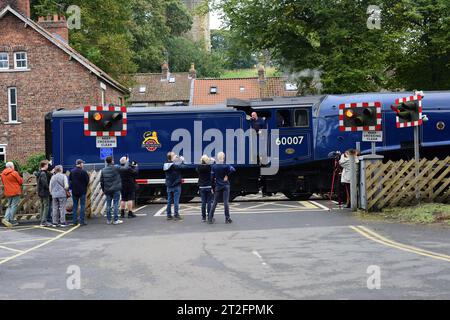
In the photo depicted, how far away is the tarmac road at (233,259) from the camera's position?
7.55 m

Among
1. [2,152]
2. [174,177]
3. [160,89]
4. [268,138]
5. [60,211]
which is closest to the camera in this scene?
[60,211]

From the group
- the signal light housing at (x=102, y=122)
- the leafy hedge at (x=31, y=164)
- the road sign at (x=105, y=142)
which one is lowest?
the leafy hedge at (x=31, y=164)

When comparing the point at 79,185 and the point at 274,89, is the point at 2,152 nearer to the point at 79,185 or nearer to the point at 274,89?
the point at 79,185

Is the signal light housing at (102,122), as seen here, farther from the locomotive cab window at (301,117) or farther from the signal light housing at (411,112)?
the signal light housing at (411,112)

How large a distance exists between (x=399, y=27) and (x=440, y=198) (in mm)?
19642

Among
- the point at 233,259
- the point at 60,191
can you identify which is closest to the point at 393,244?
the point at 233,259

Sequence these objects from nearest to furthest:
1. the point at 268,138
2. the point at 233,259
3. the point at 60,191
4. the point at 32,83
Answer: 1. the point at 233,259
2. the point at 60,191
3. the point at 268,138
4. the point at 32,83

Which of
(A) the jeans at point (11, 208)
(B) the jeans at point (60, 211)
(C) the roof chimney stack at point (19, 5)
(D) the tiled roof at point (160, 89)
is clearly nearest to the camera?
(B) the jeans at point (60, 211)

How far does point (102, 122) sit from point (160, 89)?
54710 millimetres

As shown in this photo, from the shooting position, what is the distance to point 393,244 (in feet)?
36.2

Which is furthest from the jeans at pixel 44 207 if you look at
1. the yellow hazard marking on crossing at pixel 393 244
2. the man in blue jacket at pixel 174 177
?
the yellow hazard marking on crossing at pixel 393 244

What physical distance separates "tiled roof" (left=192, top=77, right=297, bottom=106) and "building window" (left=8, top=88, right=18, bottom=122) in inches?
1163

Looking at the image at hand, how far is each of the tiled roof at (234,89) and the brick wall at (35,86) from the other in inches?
1128
